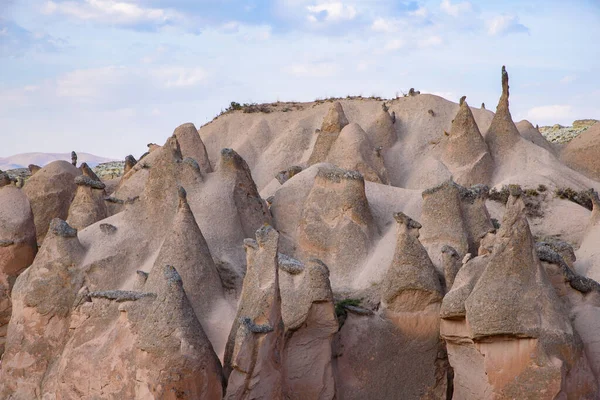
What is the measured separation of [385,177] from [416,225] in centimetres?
696

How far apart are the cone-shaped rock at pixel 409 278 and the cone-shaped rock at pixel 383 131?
946 cm

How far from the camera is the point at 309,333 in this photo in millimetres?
13219

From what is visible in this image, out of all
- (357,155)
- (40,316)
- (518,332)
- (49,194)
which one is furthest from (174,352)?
(357,155)

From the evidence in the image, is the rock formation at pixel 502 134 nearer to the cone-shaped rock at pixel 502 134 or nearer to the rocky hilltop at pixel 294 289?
the cone-shaped rock at pixel 502 134

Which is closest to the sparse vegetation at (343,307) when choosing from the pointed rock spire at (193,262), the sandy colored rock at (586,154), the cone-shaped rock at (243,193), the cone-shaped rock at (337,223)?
the cone-shaped rock at (337,223)

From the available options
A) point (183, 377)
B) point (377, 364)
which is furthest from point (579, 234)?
point (183, 377)

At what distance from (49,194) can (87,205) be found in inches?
107

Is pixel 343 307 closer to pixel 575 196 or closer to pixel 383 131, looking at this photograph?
pixel 575 196

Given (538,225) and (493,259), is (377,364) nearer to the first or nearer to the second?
(493,259)

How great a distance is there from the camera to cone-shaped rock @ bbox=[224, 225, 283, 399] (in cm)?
1148

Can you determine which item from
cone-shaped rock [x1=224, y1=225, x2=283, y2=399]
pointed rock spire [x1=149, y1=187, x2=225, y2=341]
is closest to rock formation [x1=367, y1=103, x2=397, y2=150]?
pointed rock spire [x1=149, y1=187, x2=225, y2=341]

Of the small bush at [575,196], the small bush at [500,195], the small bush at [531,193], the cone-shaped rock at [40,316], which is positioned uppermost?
the small bush at [500,195]

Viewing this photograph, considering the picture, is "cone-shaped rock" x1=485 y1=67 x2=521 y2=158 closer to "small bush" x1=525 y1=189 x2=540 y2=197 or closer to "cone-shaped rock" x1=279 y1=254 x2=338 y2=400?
"small bush" x1=525 y1=189 x2=540 y2=197

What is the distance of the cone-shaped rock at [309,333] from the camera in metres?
13.0
